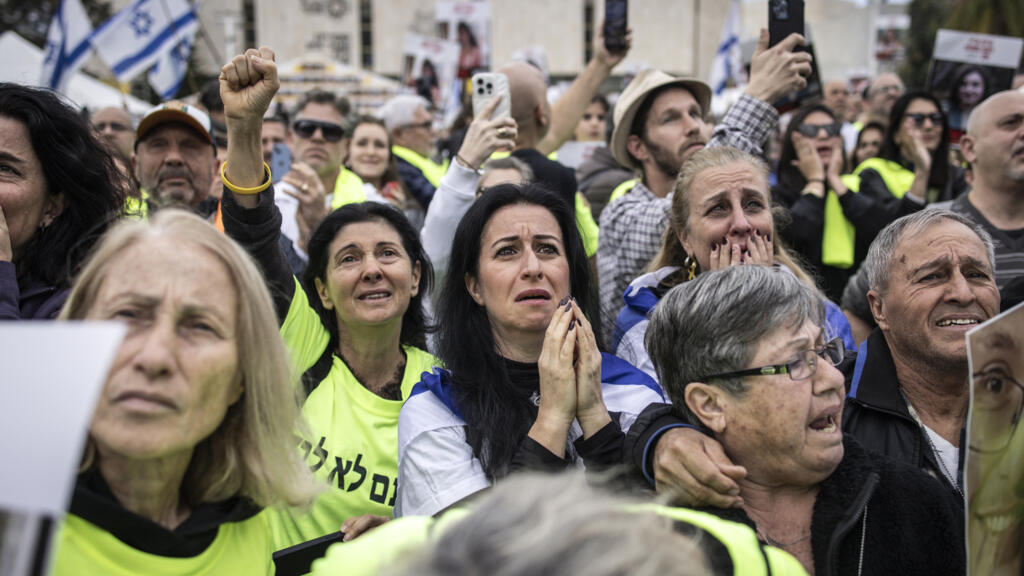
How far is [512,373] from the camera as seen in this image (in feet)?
8.36

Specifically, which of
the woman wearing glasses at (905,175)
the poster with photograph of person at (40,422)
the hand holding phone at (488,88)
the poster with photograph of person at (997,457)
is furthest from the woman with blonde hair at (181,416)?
the woman wearing glasses at (905,175)

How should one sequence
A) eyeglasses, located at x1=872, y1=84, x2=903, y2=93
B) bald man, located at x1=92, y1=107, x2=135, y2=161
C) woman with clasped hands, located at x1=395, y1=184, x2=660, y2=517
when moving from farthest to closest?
1. eyeglasses, located at x1=872, y1=84, x2=903, y2=93
2. bald man, located at x1=92, y1=107, x2=135, y2=161
3. woman with clasped hands, located at x1=395, y1=184, x2=660, y2=517

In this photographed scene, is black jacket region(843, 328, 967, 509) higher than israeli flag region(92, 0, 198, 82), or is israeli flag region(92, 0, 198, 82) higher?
israeli flag region(92, 0, 198, 82)

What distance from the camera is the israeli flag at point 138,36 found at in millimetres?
8266

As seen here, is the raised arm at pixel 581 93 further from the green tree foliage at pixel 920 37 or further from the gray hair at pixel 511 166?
the green tree foliage at pixel 920 37

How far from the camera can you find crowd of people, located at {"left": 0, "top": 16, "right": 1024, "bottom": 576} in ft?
4.73

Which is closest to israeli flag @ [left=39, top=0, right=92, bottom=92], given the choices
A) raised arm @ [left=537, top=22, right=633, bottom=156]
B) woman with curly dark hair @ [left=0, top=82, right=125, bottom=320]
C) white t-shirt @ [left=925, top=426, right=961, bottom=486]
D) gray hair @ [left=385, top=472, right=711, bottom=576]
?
raised arm @ [left=537, top=22, right=633, bottom=156]

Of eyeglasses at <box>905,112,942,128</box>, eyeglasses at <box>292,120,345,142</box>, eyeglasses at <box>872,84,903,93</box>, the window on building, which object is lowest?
eyeglasses at <box>292,120,345,142</box>

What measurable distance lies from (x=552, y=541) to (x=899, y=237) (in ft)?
6.72

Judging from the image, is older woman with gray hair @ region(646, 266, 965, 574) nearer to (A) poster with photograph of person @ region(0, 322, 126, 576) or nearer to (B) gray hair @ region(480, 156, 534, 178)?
(A) poster with photograph of person @ region(0, 322, 126, 576)

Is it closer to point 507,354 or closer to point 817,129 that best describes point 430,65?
point 817,129

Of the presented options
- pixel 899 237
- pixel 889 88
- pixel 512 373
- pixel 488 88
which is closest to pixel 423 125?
pixel 488 88

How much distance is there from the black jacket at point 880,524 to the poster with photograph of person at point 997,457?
1.13 ft

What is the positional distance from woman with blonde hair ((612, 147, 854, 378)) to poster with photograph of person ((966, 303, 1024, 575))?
4.80 ft
